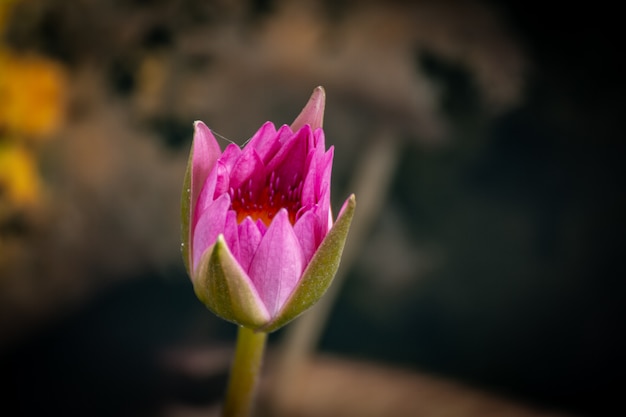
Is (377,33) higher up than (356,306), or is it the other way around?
(377,33)

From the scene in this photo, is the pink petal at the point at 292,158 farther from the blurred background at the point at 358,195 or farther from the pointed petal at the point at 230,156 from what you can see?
the blurred background at the point at 358,195

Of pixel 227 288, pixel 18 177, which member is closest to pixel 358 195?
pixel 18 177

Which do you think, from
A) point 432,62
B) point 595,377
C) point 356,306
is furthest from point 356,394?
point 432,62

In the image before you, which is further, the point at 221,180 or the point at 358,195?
the point at 358,195

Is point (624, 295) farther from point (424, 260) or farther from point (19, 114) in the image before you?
point (19, 114)

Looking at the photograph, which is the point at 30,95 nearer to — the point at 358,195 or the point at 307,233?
the point at 358,195

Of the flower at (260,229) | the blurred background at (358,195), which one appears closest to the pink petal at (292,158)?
the flower at (260,229)
